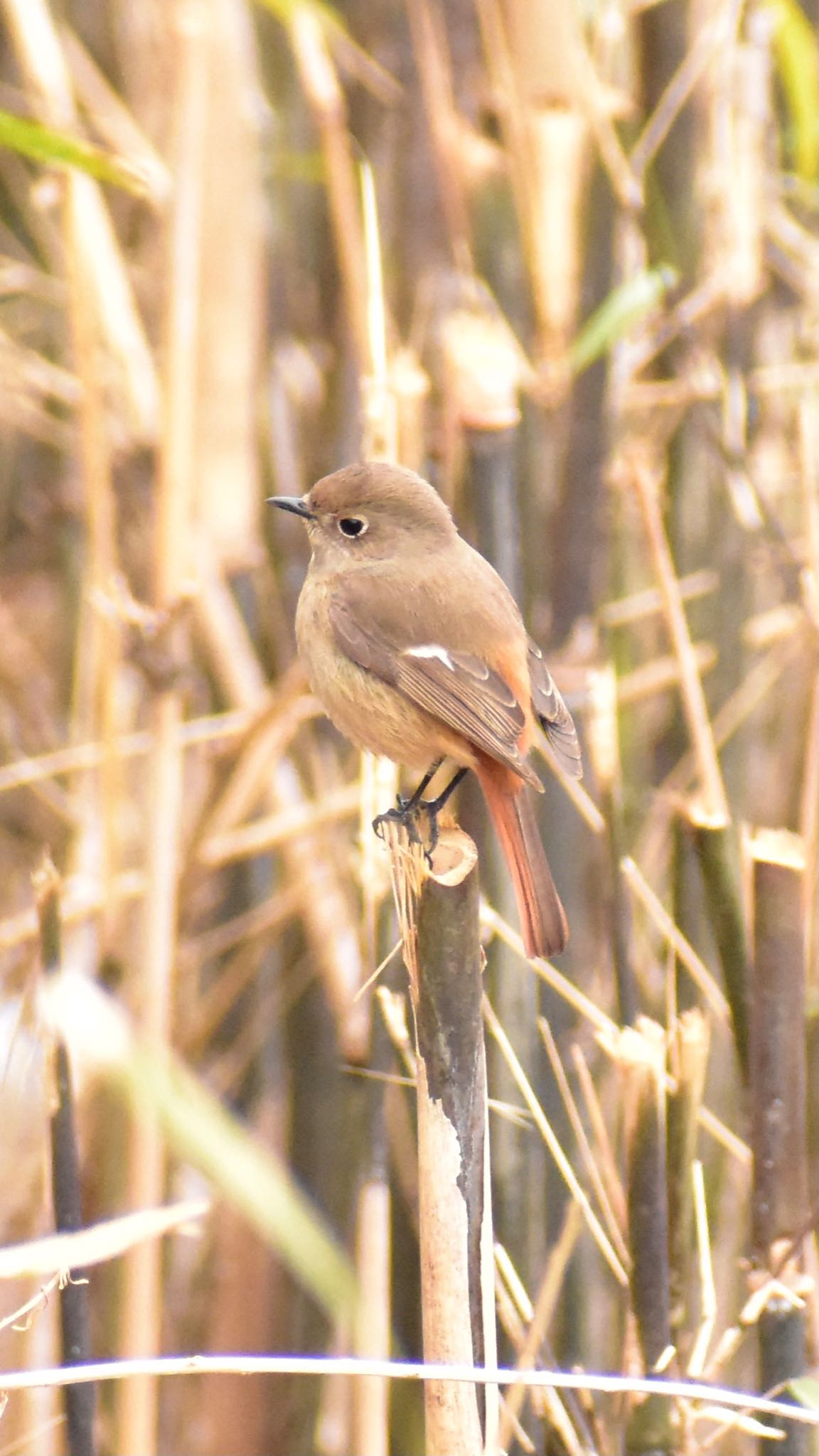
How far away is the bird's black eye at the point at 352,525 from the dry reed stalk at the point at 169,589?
7.3 inches

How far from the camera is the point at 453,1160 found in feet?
3.76

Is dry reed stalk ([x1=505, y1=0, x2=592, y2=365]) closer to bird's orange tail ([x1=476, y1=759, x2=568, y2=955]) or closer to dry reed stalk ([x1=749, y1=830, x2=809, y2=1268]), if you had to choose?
bird's orange tail ([x1=476, y1=759, x2=568, y2=955])

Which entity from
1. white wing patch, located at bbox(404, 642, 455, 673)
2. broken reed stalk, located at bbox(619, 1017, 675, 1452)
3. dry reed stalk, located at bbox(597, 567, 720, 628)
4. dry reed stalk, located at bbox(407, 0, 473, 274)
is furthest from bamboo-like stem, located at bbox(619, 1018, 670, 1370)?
dry reed stalk, located at bbox(407, 0, 473, 274)

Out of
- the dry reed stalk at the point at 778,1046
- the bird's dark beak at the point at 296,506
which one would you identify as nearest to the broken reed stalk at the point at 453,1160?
the dry reed stalk at the point at 778,1046

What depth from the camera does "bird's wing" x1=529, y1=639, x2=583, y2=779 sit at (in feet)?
5.21

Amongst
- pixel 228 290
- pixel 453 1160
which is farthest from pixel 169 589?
pixel 453 1160

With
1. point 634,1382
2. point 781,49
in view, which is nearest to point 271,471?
point 781,49

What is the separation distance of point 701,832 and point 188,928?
1281mm

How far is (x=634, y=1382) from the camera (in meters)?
1.06

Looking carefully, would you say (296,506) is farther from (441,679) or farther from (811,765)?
(811,765)

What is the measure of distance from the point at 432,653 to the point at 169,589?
0.35 m

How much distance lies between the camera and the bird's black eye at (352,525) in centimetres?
185

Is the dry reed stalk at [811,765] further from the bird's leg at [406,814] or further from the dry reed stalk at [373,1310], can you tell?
the dry reed stalk at [373,1310]

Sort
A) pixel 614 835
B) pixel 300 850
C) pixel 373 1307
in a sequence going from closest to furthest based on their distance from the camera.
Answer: pixel 614 835, pixel 373 1307, pixel 300 850
